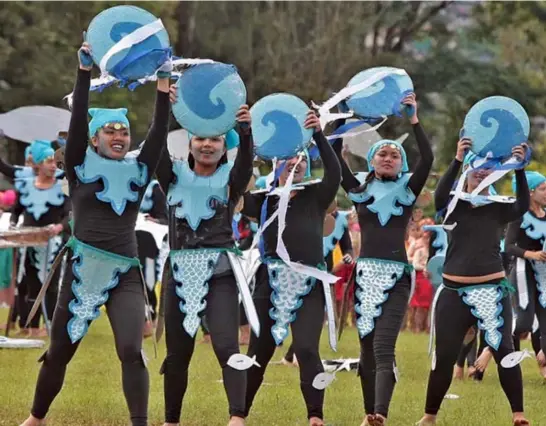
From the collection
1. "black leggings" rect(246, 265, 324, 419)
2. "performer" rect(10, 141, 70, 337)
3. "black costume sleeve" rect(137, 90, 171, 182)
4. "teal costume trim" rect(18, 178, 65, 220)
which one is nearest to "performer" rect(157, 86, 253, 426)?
"black costume sleeve" rect(137, 90, 171, 182)

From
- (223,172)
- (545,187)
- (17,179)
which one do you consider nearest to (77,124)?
(223,172)

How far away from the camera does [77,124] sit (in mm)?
7363

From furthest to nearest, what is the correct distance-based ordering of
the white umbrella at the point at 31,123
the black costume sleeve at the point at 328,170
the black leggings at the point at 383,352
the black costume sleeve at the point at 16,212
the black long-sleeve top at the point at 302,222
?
the black costume sleeve at the point at 16,212
the white umbrella at the point at 31,123
the black long-sleeve top at the point at 302,222
the black leggings at the point at 383,352
the black costume sleeve at the point at 328,170

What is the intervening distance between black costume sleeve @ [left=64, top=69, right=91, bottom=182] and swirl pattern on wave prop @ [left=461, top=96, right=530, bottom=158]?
2564mm

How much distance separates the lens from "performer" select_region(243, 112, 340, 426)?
27.3 ft

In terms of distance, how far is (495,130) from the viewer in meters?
8.55

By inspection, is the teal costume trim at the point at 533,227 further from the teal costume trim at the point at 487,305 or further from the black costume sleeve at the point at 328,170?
the black costume sleeve at the point at 328,170

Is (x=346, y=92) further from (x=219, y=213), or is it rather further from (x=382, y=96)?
(x=219, y=213)

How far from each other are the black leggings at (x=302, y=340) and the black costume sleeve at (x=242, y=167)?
86cm

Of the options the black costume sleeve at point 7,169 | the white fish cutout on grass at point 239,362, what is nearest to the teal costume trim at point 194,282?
the white fish cutout on grass at point 239,362

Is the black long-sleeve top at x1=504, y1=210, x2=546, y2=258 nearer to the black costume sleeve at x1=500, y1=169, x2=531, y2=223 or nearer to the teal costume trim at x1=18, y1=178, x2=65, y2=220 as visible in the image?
the black costume sleeve at x1=500, y1=169, x2=531, y2=223

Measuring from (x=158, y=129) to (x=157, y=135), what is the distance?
0.04 m

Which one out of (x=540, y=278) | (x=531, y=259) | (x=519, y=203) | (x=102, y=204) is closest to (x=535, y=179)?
(x=531, y=259)

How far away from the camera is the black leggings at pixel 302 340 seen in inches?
328
